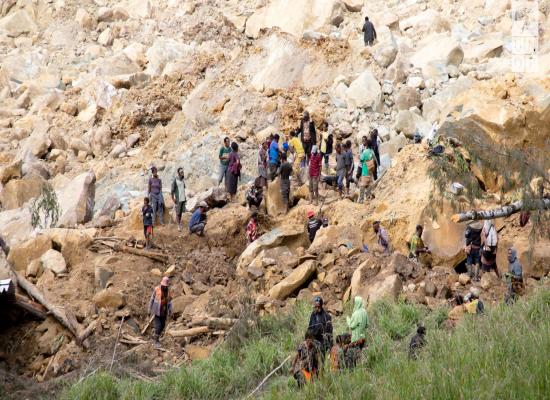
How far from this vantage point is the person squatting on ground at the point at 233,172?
16406mm

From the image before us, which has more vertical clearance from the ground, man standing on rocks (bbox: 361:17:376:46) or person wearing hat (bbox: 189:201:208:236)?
man standing on rocks (bbox: 361:17:376:46)

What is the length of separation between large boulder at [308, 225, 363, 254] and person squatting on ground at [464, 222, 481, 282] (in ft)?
6.68

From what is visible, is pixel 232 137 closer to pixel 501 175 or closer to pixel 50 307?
pixel 50 307

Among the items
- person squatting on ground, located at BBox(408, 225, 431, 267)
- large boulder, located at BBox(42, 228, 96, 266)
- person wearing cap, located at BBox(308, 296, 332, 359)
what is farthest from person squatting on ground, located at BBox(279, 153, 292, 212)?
person wearing cap, located at BBox(308, 296, 332, 359)

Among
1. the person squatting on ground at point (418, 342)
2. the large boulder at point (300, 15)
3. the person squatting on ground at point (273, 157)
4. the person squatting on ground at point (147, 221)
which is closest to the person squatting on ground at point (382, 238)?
the person squatting on ground at point (273, 157)

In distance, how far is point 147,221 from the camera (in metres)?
14.6

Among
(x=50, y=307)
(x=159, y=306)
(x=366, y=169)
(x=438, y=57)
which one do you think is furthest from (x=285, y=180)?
(x=438, y=57)

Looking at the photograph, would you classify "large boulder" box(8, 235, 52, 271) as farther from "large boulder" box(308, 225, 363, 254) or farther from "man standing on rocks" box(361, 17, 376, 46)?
"man standing on rocks" box(361, 17, 376, 46)

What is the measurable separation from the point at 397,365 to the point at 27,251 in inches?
354

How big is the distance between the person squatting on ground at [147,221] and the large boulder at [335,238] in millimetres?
2990

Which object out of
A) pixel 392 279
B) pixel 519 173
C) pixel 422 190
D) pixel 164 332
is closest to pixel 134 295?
pixel 164 332

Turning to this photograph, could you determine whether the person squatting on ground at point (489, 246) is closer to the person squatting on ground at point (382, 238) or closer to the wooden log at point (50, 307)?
the person squatting on ground at point (382, 238)

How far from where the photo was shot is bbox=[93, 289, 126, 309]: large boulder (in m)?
13.1

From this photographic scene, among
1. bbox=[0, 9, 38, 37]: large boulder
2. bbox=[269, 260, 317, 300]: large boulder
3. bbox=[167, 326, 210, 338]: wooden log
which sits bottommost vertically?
bbox=[167, 326, 210, 338]: wooden log
